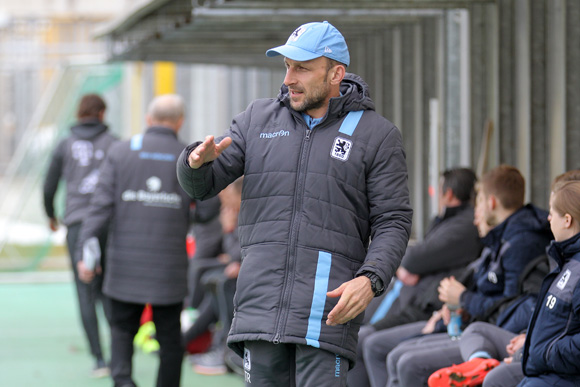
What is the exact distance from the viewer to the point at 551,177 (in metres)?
6.70

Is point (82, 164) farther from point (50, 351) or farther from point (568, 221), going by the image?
point (568, 221)

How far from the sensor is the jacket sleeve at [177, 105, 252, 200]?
3.73 metres

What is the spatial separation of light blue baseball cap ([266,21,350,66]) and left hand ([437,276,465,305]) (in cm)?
202

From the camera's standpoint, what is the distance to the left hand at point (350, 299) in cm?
350

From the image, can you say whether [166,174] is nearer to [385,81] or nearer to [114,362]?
[114,362]

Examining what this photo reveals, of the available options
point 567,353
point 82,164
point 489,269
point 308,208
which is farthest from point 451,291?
point 82,164

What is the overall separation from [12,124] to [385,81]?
16.6 m

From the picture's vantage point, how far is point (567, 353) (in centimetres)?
405

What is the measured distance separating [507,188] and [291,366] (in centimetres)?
200

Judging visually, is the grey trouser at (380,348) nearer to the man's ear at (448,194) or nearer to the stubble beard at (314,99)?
the man's ear at (448,194)

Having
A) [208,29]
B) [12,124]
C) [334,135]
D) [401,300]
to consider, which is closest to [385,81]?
[208,29]

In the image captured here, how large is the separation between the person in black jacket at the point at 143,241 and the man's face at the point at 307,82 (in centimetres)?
254

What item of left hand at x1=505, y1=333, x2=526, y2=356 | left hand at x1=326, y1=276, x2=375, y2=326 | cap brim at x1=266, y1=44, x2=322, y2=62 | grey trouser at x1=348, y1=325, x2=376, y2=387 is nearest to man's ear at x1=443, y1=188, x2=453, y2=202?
grey trouser at x1=348, y1=325, x2=376, y2=387

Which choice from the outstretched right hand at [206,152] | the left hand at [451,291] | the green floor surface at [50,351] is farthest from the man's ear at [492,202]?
the green floor surface at [50,351]
